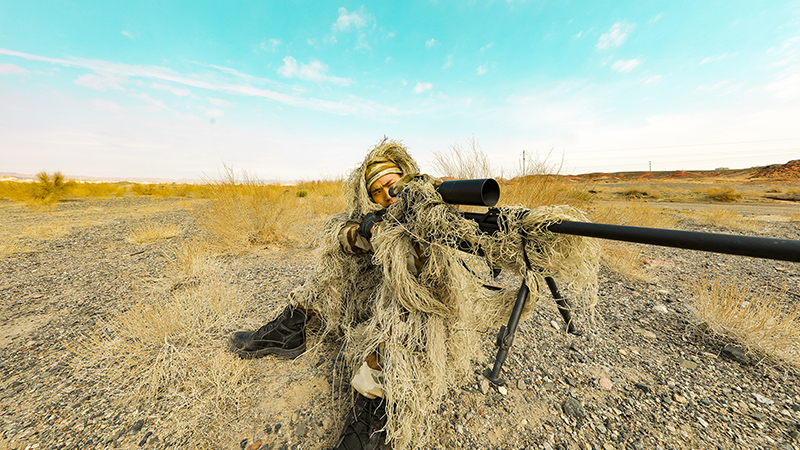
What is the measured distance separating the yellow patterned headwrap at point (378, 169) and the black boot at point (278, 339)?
1.36 m

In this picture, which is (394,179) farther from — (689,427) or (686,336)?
(686,336)

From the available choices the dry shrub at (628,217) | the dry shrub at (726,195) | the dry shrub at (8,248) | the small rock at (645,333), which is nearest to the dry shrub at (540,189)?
the dry shrub at (628,217)

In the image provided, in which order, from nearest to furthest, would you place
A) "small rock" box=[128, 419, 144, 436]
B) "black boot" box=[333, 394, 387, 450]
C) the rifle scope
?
1. the rifle scope
2. "black boot" box=[333, 394, 387, 450]
3. "small rock" box=[128, 419, 144, 436]

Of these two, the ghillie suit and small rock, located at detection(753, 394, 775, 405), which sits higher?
the ghillie suit

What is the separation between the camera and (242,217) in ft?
18.7

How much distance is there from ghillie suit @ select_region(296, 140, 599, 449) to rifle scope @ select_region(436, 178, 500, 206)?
0.34ft

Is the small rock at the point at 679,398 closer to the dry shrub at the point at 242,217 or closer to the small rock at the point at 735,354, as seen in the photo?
the small rock at the point at 735,354

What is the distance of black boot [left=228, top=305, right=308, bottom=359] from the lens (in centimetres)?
232

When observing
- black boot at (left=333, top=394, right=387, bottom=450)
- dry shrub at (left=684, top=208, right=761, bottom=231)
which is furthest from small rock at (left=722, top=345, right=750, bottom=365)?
dry shrub at (left=684, top=208, right=761, bottom=231)

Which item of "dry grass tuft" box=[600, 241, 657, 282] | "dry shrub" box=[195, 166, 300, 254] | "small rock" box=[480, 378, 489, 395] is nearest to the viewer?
"small rock" box=[480, 378, 489, 395]

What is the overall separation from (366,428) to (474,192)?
1.55 meters

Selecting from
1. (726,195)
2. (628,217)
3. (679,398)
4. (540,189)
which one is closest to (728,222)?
(628,217)

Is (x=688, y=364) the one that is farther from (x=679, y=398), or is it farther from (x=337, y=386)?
(x=337, y=386)

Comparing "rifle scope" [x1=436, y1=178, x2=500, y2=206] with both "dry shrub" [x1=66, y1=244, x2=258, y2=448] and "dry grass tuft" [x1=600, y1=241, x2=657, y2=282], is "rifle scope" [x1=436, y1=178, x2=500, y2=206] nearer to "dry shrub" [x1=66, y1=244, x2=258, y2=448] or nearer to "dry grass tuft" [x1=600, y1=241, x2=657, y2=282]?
"dry shrub" [x1=66, y1=244, x2=258, y2=448]
